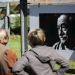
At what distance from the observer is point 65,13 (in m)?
14.0

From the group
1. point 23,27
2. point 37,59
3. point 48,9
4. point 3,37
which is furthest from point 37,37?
point 48,9

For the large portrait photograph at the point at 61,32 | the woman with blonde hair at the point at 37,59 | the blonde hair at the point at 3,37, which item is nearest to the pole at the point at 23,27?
the blonde hair at the point at 3,37

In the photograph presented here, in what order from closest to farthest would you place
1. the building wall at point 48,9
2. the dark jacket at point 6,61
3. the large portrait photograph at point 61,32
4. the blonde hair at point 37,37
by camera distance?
the blonde hair at point 37,37, the dark jacket at point 6,61, the large portrait photograph at point 61,32, the building wall at point 48,9

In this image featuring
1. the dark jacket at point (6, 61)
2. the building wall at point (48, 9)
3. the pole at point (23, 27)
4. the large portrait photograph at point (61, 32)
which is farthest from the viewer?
the building wall at point (48, 9)

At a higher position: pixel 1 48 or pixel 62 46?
pixel 1 48

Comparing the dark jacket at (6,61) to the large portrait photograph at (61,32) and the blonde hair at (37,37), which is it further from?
the large portrait photograph at (61,32)

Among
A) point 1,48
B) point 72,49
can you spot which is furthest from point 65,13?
point 1,48

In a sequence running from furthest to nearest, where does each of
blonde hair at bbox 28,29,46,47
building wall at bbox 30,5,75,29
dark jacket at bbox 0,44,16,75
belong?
building wall at bbox 30,5,75,29 → dark jacket at bbox 0,44,16,75 → blonde hair at bbox 28,29,46,47

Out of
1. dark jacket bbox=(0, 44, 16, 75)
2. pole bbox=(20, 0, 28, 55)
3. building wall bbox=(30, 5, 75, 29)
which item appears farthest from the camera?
building wall bbox=(30, 5, 75, 29)

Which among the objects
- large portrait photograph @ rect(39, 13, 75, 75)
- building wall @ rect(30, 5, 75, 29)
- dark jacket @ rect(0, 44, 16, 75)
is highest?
building wall @ rect(30, 5, 75, 29)

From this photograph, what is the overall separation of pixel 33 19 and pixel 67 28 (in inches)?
44.8

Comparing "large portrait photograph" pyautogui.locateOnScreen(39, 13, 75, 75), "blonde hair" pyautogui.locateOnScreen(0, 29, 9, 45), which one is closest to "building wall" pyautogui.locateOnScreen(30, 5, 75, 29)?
"large portrait photograph" pyautogui.locateOnScreen(39, 13, 75, 75)

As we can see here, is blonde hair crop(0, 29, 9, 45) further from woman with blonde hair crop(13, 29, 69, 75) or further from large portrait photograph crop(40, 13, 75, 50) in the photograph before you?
large portrait photograph crop(40, 13, 75, 50)

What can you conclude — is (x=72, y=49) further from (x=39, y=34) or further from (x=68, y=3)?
(x=39, y=34)
